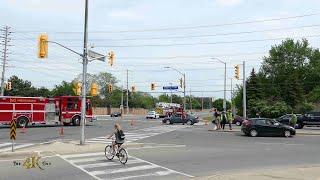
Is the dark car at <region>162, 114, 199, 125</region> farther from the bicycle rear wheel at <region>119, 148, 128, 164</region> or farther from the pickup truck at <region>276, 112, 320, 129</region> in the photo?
the bicycle rear wheel at <region>119, 148, 128, 164</region>

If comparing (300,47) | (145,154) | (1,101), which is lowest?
(145,154)

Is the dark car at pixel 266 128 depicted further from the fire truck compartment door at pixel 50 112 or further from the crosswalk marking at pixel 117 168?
the fire truck compartment door at pixel 50 112

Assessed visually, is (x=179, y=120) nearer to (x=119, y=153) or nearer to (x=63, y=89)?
(x=119, y=153)

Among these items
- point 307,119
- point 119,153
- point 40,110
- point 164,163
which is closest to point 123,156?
point 119,153

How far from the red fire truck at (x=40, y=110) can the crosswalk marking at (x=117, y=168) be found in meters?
22.1

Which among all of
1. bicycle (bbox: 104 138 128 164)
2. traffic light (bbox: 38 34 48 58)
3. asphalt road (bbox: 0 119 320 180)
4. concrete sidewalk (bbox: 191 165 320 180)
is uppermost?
traffic light (bbox: 38 34 48 58)

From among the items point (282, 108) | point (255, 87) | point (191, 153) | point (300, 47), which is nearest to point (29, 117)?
point (191, 153)

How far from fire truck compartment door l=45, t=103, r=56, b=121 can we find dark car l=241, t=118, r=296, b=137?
771 inches

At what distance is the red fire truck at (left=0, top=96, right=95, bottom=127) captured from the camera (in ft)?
121

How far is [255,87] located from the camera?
91500 mm

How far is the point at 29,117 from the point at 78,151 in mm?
21570

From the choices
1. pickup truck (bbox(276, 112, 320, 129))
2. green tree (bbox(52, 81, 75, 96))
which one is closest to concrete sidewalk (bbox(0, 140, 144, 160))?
pickup truck (bbox(276, 112, 320, 129))

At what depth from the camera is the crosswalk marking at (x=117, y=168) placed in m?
12.3

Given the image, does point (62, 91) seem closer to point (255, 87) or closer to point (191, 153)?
point (255, 87)
